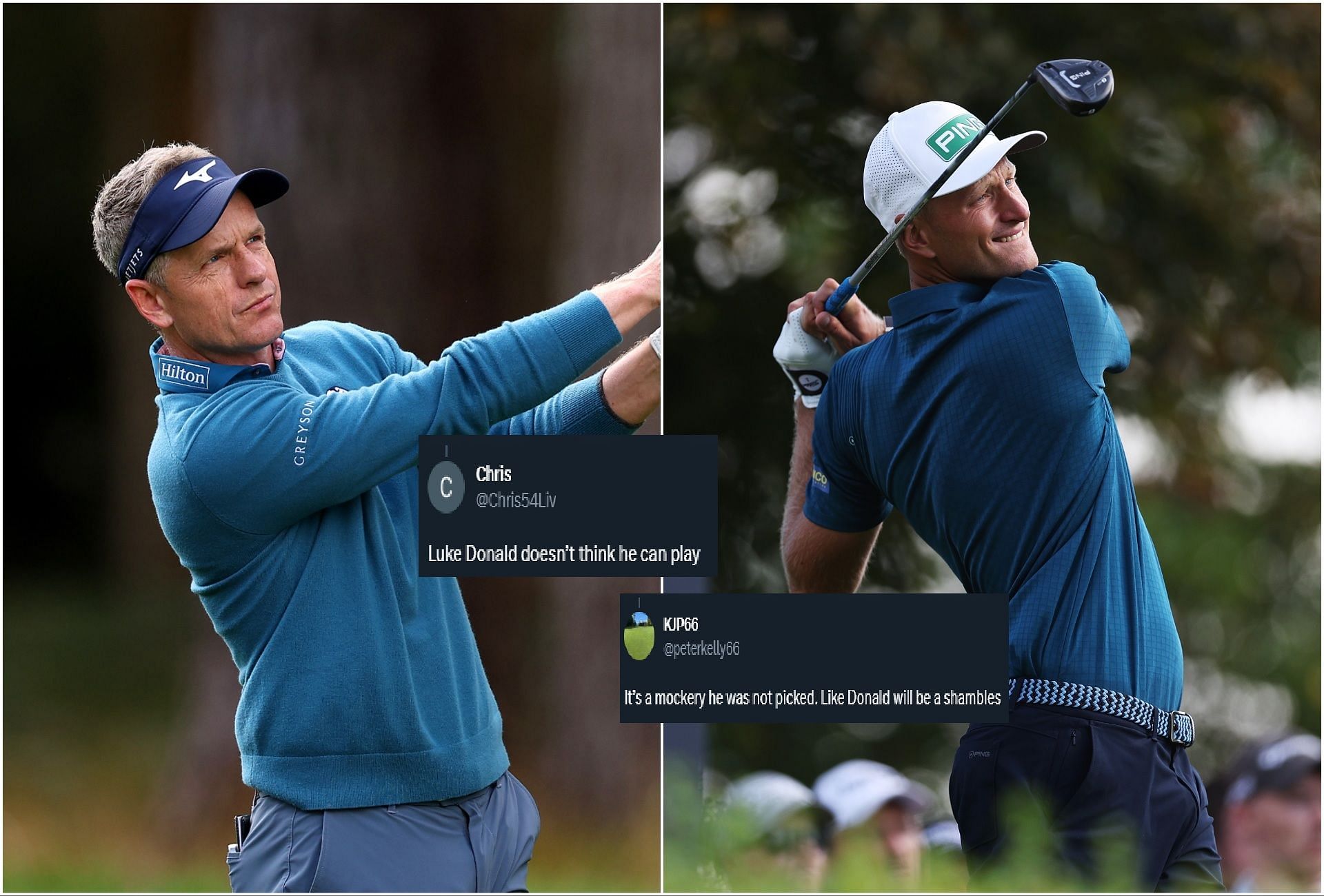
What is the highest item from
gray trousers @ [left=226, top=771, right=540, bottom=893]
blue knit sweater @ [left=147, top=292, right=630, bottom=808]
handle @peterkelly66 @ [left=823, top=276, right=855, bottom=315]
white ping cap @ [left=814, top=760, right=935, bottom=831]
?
handle @peterkelly66 @ [left=823, top=276, right=855, bottom=315]

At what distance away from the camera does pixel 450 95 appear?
390 centimetres

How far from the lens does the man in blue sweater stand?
114 inches

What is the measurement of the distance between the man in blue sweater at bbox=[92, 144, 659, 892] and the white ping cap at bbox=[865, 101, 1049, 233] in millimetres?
688

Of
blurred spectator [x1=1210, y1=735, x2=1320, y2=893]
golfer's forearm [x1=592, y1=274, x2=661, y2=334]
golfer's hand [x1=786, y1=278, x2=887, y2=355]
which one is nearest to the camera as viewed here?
golfer's forearm [x1=592, y1=274, x2=661, y2=334]

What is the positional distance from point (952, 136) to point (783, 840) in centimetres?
145

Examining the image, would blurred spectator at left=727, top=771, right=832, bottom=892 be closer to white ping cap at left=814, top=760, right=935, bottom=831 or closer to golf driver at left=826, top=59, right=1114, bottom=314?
white ping cap at left=814, top=760, right=935, bottom=831

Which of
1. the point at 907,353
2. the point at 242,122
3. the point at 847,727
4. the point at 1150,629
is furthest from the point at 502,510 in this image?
the point at 847,727

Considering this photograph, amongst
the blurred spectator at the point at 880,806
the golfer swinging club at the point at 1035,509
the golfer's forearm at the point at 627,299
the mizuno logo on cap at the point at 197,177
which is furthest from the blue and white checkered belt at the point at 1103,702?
the mizuno logo on cap at the point at 197,177

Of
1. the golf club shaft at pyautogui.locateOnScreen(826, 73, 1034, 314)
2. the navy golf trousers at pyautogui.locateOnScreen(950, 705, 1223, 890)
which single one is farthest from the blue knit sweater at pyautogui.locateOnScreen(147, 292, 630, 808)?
the navy golf trousers at pyautogui.locateOnScreen(950, 705, 1223, 890)

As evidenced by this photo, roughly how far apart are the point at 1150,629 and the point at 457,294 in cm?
176

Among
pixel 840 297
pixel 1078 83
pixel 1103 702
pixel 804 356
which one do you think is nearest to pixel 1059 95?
pixel 1078 83

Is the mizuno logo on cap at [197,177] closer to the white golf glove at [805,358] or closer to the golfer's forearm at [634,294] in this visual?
the golfer's forearm at [634,294]
